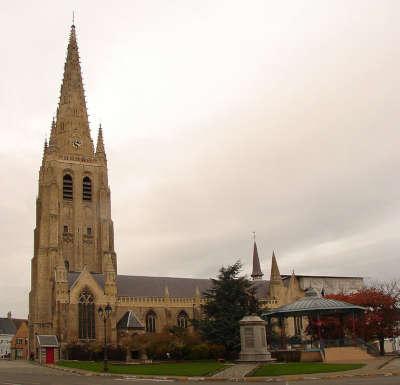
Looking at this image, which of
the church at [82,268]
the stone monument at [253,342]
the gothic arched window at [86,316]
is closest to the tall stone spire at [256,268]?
the church at [82,268]

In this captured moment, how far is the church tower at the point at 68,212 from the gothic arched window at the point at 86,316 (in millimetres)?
2370

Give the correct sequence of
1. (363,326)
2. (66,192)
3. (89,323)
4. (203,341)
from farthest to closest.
A: (66,192) < (89,323) < (363,326) < (203,341)

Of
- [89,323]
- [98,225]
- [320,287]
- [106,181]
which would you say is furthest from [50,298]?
[320,287]

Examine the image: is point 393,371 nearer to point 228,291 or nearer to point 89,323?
point 228,291

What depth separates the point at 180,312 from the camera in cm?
7894

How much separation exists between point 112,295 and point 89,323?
471 cm

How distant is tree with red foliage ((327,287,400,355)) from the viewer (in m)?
58.6

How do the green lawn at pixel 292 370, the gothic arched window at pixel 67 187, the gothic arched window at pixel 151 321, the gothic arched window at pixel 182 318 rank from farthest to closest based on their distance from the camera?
the gothic arched window at pixel 67 187
the gothic arched window at pixel 182 318
the gothic arched window at pixel 151 321
the green lawn at pixel 292 370

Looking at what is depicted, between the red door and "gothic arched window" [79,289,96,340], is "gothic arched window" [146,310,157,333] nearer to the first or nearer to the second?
"gothic arched window" [79,289,96,340]

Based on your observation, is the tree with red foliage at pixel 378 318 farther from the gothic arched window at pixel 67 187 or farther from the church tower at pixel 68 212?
the gothic arched window at pixel 67 187

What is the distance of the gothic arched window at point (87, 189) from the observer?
281ft

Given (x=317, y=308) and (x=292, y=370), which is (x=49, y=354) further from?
(x=292, y=370)

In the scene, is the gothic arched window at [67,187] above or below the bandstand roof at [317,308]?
above

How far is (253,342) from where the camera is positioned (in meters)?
41.0
